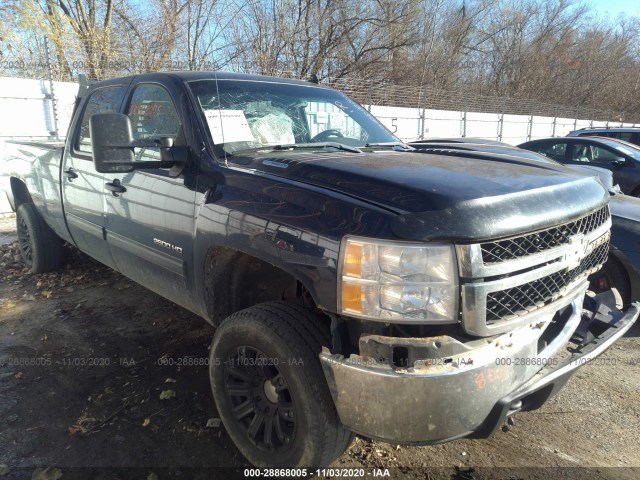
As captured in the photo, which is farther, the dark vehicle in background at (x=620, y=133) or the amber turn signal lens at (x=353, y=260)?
the dark vehicle in background at (x=620, y=133)

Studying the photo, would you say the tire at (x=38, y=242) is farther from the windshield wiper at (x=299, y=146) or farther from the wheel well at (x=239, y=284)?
the windshield wiper at (x=299, y=146)

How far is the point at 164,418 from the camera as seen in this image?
2885 mm

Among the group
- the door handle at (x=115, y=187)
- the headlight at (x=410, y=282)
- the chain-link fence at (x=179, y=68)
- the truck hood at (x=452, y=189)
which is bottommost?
the headlight at (x=410, y=282)

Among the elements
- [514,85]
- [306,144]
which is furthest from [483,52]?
[306,144]

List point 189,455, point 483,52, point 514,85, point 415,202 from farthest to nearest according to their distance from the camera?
1. point 514,85
2. point 483,52
3. point 189,455
4. point 415,202

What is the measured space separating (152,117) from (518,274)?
8.47ft

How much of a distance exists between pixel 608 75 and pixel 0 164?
42328 millimetres

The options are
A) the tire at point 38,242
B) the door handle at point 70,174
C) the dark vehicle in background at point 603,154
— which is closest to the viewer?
the door handle at point 70,174

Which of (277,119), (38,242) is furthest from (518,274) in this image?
(38,242)

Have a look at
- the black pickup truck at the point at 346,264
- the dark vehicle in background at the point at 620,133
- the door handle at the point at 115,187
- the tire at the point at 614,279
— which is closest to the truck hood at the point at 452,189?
the black pickup truck at the point at 346,264

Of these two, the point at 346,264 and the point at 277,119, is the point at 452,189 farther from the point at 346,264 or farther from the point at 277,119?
the point at 277,119

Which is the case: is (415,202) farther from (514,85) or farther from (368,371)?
(514,85)

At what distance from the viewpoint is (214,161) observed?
104 inches

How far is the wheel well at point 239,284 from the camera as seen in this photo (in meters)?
2.58
